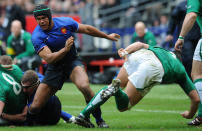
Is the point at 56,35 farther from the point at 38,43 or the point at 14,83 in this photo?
the point at 14,83

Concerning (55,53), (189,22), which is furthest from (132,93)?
(189,22)

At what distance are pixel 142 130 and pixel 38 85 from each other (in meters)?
2.15

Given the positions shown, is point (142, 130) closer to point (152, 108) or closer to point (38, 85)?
point (38, 85)

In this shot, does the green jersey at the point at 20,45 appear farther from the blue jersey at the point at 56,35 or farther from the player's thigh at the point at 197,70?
the player's thigh at the point at 197,70

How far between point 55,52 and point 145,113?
3055 mm

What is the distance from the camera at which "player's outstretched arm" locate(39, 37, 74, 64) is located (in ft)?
24.1

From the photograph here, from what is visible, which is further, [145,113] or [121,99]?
[145,113]

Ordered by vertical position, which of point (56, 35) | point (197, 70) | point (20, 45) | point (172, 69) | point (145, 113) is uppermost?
point (56, 35)

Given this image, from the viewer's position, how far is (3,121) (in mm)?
7887

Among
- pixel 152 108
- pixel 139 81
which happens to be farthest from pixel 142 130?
pixel 152 108

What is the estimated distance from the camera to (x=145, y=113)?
32.1ft

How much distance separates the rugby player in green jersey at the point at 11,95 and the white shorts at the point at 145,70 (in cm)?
210

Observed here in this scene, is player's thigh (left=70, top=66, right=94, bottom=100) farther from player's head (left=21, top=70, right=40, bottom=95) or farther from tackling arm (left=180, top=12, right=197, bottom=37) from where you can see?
tackling arm (left=180, top=12, right=197, bottom=37)

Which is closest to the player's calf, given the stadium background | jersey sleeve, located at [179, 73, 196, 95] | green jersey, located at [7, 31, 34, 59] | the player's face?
jersey sleeve, located at [179, 73, 196, 95]
